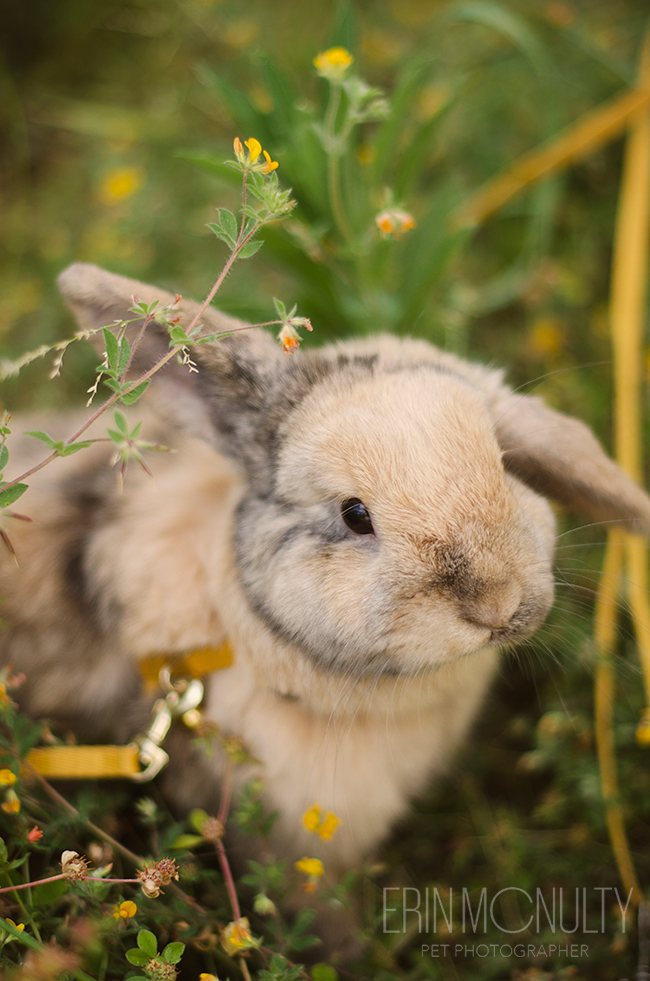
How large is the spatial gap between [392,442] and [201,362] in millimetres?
528

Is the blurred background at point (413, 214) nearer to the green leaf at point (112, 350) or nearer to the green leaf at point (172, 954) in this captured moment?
the green leaf at point (172, 954)

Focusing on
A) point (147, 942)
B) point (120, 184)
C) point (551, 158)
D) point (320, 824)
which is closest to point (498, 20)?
point (551, 158)

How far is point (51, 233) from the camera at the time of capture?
393 centimetres

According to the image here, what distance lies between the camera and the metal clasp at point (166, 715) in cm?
191

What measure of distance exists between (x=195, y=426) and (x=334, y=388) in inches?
16.7

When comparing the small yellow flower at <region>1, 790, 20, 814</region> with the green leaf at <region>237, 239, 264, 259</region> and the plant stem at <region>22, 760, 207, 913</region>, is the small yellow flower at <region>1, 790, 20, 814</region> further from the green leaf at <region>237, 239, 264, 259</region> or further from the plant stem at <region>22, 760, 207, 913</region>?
the green leaf at <region>237, 239, 264, 259</region>

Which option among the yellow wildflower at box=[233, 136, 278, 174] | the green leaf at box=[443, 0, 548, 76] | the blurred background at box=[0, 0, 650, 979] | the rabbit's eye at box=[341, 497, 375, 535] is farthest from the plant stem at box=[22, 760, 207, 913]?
the green leaf at box=[443, 0, 548, 76]

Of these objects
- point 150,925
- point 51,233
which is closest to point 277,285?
point 51,233

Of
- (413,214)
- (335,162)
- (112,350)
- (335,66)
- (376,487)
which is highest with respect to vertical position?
(413,214)

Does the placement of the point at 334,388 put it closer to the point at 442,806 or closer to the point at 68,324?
the point at 442,806

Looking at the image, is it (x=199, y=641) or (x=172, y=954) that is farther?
(x=199, y=641)

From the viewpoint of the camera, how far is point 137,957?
1420mm

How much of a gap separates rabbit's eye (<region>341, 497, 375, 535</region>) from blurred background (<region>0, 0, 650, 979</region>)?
0.69 m

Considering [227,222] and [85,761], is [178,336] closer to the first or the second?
[227,222]
